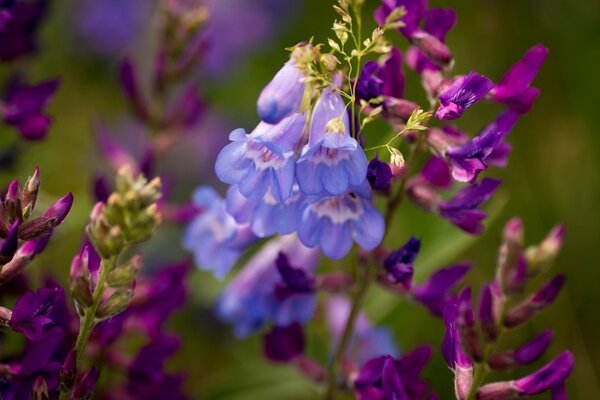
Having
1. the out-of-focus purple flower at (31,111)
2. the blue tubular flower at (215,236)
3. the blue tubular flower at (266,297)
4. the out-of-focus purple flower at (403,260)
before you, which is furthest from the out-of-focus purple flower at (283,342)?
the out-of-focus purple flower at (31,111)

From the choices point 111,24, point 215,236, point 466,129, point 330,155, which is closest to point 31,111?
point 215,236

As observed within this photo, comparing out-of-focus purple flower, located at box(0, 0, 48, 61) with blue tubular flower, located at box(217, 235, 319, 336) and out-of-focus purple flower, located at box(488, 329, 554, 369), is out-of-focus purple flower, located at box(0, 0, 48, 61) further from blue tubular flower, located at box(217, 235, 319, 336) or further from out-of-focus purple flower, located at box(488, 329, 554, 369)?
out-of-focus purple flower, located at box(488, 329, 554, 369)

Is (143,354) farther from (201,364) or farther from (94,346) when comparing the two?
(201,364)

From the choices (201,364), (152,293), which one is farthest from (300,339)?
(201,364)

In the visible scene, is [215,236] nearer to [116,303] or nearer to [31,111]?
[31,111]

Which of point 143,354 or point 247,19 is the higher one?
point 143,354

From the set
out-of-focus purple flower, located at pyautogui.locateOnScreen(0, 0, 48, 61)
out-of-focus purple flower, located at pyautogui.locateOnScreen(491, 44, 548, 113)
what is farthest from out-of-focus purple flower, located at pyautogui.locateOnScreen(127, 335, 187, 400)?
out-of-focus purple flower, located at pyautogui.locateOnScreen(491, 44, 548, 113)
